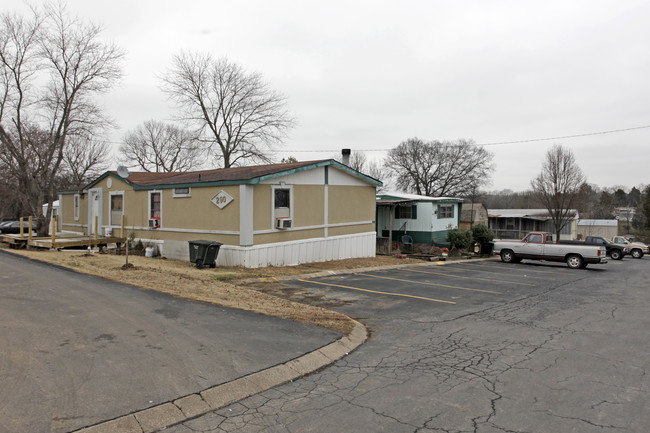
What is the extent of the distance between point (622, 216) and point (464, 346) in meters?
102

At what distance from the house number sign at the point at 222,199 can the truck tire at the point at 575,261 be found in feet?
56.4

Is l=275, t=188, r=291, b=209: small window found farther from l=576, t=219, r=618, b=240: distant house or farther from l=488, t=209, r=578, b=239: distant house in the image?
l=576, t=219, r=618, b=240: distant house

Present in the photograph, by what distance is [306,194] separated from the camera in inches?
728

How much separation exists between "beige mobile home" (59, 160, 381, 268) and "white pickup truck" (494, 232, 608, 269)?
795cm

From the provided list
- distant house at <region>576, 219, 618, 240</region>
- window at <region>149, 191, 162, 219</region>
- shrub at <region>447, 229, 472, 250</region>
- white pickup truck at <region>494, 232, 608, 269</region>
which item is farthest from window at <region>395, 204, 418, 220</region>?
distant house at <region>576, 219, 618, 240</region>

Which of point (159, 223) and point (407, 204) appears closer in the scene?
point (159, 223)

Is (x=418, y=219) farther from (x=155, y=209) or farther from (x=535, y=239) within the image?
(x=155, y=209)

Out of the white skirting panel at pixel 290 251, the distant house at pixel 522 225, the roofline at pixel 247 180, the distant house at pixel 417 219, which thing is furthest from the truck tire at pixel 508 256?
the distant house at pixel 522 225

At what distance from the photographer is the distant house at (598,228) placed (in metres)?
59.8

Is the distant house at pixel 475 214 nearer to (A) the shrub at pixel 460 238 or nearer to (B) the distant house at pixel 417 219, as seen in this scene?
(B) the distant house at pixel 417 219

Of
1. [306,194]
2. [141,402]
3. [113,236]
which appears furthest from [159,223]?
[141,402]

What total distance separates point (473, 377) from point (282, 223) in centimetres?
1203

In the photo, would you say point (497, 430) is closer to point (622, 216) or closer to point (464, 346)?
point (464, 346)

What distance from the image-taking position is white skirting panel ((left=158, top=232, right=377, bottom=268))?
52.0 ft
